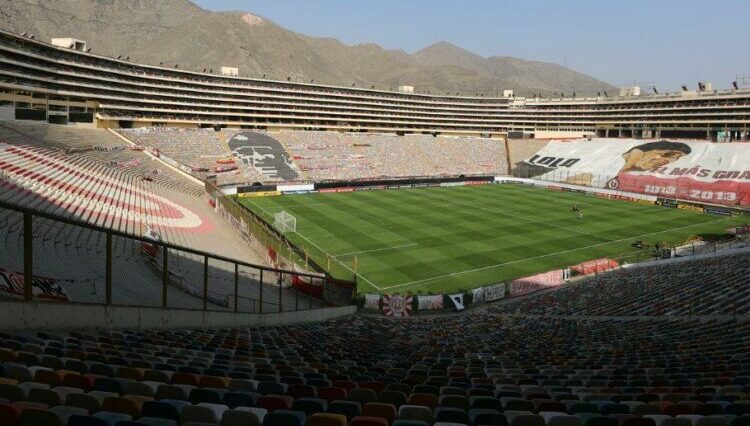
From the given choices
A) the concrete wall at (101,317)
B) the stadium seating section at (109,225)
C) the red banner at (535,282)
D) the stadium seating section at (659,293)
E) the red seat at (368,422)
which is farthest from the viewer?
the red banner at (535,282)

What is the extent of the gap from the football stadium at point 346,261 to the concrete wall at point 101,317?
0.16 feet

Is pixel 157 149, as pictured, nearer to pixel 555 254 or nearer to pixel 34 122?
pixel 34 122

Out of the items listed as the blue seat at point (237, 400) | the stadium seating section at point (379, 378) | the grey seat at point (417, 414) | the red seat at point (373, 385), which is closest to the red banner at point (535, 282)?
the stadium seating section at point (379, 378)

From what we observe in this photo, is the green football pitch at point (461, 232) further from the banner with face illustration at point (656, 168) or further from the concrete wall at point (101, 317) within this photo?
the concrete wall at point (101, 317)

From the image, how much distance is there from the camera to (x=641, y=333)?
16641 millimetres

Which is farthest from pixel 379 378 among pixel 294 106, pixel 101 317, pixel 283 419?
pixel 294 106

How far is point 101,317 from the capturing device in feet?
34.2

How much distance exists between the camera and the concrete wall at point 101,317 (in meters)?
8.73

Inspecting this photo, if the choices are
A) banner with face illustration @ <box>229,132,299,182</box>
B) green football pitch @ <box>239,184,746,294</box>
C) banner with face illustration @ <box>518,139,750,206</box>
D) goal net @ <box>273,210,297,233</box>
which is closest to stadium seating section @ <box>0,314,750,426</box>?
green football pitch @ <box>239,184,746,294</box>

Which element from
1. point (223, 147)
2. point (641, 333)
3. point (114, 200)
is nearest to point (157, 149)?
point (223, 147)

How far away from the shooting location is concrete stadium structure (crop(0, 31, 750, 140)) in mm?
71375

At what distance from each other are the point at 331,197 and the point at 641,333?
52078mm

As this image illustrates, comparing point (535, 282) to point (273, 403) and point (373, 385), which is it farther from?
point (273, 403)

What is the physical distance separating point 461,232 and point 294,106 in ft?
214
